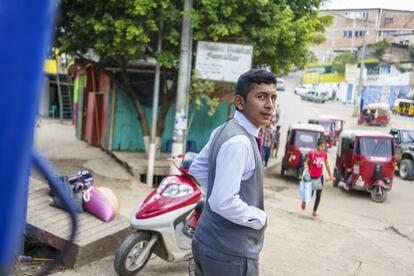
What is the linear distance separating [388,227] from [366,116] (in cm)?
1173

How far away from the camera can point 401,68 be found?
14305 millimetres

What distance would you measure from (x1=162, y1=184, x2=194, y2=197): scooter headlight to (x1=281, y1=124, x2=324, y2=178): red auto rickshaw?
8.70 m

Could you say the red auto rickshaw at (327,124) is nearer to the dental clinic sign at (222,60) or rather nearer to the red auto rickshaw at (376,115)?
the red auto rickshaw at (376,115)

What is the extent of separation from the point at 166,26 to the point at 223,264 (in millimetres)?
7054

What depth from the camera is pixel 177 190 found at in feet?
14.2

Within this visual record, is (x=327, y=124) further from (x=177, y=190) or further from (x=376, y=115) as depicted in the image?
(x=177, y=190)

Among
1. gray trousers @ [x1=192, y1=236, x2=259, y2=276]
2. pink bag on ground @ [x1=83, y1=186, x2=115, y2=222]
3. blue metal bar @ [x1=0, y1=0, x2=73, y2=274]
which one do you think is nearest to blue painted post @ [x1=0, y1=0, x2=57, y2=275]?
blue metal bar @ [x1=0, y1=0, x2=73, y2=274]

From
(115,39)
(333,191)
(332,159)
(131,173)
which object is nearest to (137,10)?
(115,39)

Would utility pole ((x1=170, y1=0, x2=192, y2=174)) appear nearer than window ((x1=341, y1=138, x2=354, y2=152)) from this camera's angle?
Yes

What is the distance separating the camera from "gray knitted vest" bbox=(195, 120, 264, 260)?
2166 millimetres

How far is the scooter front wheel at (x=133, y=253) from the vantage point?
403cm

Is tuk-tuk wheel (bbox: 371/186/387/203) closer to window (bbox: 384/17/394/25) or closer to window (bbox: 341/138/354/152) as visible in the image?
window (bbox: 341/138/354/152)

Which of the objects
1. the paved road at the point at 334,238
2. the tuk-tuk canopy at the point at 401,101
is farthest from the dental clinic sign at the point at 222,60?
the tuk-tuk canopy at the point at 401,101

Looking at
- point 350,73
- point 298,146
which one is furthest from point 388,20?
point 350,73
